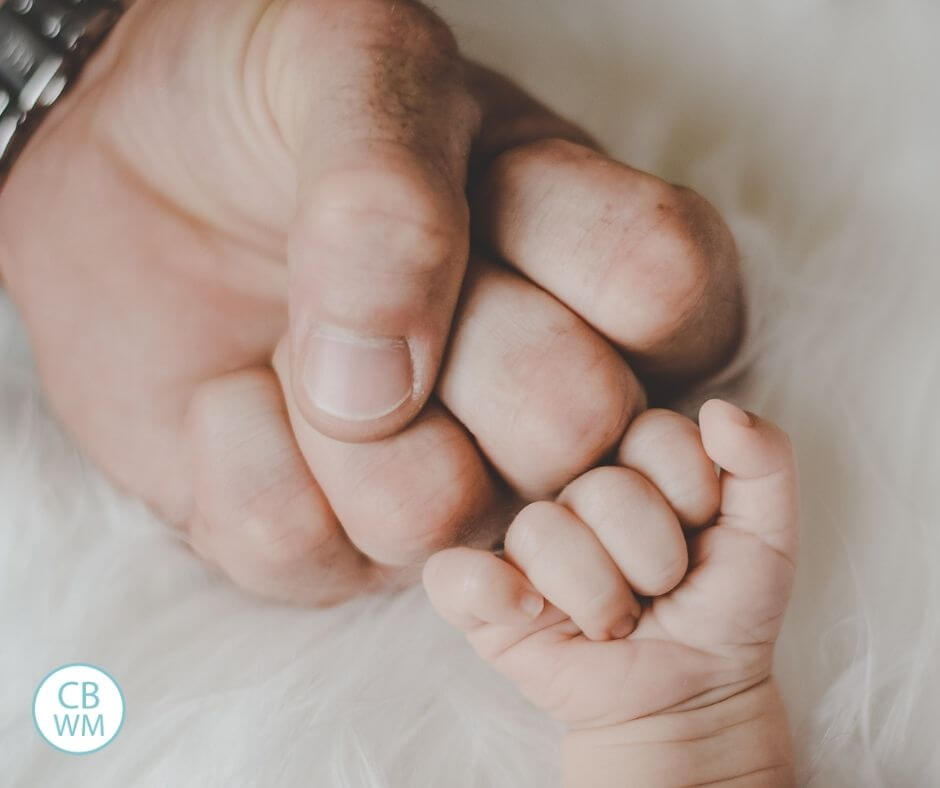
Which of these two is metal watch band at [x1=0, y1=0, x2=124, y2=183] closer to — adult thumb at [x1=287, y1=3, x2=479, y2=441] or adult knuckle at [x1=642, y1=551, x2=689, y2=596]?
adult thumb at [x1=287, y1=3, x2=479, y2=441]

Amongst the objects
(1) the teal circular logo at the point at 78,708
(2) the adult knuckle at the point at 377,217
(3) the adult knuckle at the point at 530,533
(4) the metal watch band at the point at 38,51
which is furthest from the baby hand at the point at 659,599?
(4) the metal watch band at the point at 38,51

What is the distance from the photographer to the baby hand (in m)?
0.43

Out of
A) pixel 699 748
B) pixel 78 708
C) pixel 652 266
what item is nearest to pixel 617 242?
pixel 652 266

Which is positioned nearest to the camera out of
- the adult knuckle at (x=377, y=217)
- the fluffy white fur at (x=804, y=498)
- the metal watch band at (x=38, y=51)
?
the adult knuckle at (x=377, y=217)

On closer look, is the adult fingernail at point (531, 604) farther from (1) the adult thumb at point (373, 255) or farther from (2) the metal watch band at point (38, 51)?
(2) the metal watch band at point (38, 51)

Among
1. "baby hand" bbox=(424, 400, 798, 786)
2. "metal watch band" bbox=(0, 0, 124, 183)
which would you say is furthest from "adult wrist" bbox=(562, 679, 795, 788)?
"metal watch band" bbox=(0, 0, 124, 183)

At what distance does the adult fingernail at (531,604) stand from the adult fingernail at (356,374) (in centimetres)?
10

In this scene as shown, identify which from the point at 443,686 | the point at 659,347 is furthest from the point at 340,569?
the point at 659,347

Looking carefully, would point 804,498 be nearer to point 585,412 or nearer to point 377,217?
point 585,412

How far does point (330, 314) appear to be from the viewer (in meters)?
0.41

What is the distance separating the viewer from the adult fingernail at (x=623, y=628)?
440 mm

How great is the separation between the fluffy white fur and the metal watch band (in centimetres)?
13

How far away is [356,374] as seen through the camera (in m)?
0.42

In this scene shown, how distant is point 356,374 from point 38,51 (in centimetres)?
40
